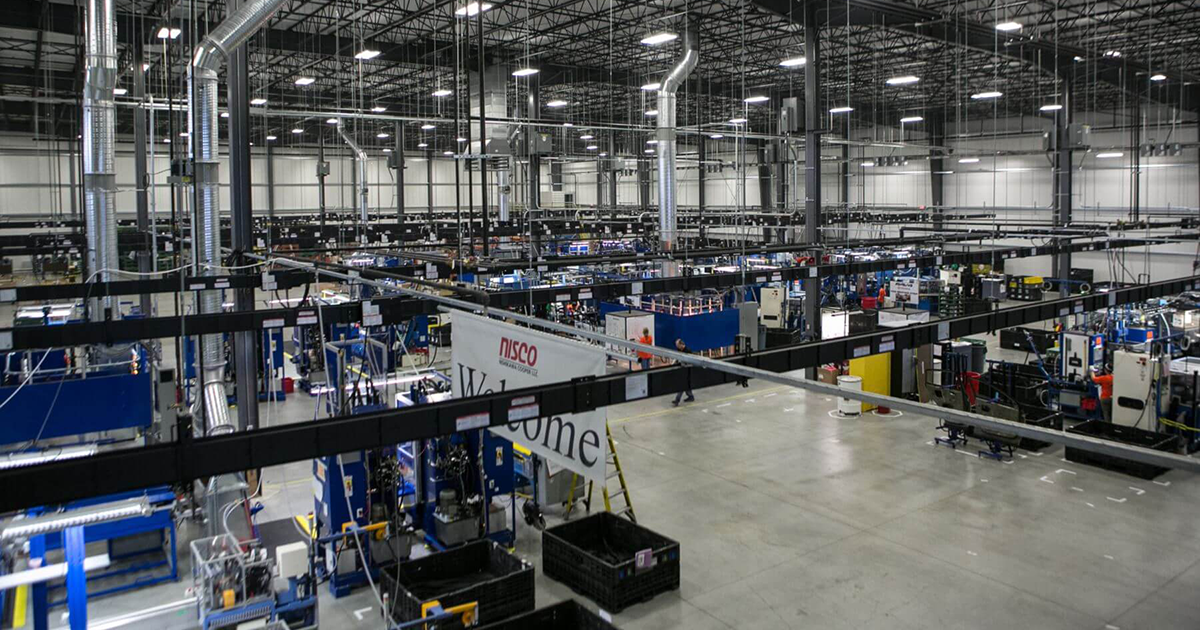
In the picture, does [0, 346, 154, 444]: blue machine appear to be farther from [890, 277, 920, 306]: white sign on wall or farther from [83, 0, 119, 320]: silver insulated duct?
[890, 277, 920, 306]: white sign on wall

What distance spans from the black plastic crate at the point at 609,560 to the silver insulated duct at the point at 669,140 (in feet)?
26.3

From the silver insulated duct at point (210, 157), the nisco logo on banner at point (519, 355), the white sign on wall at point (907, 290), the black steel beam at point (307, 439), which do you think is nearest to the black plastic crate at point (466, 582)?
the silver insulated duct at point (210, 157)

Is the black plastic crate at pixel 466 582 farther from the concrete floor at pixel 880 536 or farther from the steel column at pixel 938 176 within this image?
the steel column at pixel 938 176

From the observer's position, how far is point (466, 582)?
8.61 metres

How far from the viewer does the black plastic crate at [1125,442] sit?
484 inches

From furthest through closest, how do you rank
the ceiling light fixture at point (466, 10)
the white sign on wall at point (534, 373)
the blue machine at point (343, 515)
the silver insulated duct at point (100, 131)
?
the silver insulated duct at point (100, 131) → the blue machine at point (343, 515) → the ceiling light fixture at point (466, 10) → the white sign on wall at point (534, 373)

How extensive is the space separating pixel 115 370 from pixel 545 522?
22.8 ft

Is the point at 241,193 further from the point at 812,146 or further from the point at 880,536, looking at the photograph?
the point at 812,146

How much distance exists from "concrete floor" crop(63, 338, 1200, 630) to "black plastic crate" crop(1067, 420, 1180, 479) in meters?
0.25

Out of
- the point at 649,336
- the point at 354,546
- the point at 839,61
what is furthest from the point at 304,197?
the point at 354,546

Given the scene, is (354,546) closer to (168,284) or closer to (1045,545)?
(168,284)

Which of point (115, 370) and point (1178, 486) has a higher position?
point (115, 370)

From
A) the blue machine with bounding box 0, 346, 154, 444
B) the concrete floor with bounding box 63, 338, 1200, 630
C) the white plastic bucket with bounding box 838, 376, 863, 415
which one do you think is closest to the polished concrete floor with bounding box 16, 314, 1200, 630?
the concrete floor with bounding box 63, 338, 1200, 630

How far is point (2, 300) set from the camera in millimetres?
10141
